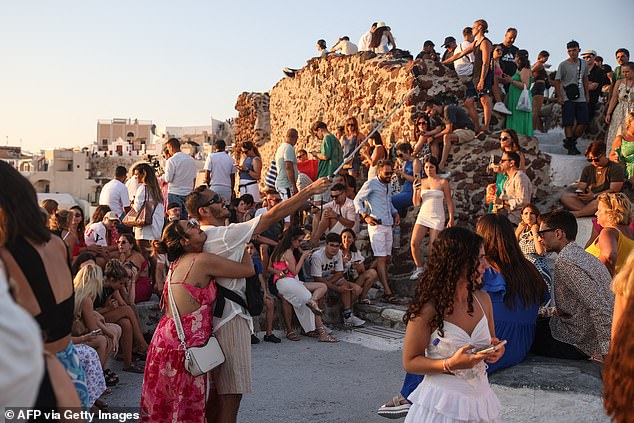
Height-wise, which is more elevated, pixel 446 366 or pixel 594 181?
pixel 594 181

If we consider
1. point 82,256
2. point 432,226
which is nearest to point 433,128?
point 432,226

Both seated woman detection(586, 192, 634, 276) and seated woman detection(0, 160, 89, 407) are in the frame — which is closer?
seated woman detection(0, 160, 89, 407)

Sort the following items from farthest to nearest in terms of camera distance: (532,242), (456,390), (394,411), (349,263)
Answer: (349,263) < (532,242) < (394,411) < (456,390)

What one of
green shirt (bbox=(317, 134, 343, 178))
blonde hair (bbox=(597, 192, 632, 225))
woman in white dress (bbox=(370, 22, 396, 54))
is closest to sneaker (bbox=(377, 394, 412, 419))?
blonde hair (bbox=(597, 192, 632, 225))

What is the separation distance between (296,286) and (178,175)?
2.37 m

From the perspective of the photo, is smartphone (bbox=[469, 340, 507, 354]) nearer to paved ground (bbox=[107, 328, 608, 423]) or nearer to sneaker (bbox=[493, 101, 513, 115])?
paved ground (bbox=[107, 328, 608, 423])

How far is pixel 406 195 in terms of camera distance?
10.6 m

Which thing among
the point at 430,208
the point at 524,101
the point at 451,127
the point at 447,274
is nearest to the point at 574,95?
the point at 524,101

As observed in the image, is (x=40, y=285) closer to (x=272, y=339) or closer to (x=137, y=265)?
(x=137, y=265)

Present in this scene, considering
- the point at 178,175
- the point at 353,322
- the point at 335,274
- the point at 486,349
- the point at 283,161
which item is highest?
the point at 283,161

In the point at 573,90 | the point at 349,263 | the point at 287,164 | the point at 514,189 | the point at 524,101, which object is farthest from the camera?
the point at 573,90

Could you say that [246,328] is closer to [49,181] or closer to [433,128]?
[433,128]

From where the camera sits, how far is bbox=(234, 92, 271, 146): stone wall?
2158cm

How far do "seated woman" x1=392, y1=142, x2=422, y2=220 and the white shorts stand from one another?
950 mm
